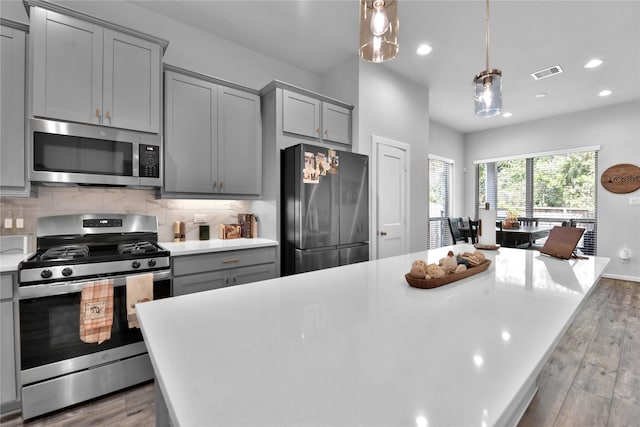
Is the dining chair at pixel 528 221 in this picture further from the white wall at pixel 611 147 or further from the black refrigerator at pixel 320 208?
the black refrigerator at pixel 320 208

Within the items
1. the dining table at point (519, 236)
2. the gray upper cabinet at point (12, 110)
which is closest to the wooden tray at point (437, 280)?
the gray upper cabinet at point (12, 110)

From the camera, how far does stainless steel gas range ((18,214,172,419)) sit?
1.70 meters

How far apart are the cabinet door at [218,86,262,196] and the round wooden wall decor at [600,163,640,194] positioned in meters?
5.84

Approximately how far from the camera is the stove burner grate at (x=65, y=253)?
1810 mm

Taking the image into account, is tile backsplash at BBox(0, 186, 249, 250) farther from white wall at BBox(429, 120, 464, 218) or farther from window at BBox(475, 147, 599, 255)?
window at BBox(475, 147, 599, 255)

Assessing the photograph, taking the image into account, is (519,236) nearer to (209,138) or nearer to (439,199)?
(439,199)

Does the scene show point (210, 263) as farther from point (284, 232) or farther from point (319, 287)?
point (319, 287)

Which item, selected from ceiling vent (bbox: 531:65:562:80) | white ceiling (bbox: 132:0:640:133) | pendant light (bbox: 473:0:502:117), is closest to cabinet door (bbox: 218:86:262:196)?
white ceiling (bbox: 132:0:640:133)

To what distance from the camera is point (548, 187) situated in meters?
5.78

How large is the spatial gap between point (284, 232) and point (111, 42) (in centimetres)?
199

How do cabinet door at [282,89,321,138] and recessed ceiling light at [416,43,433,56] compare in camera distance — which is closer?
cabinet door at [282,89,321,138]

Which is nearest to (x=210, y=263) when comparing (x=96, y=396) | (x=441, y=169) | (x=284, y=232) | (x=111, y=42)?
(x=284, y=232)

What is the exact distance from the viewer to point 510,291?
1.15 metres

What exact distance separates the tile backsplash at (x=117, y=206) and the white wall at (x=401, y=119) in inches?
69.5
